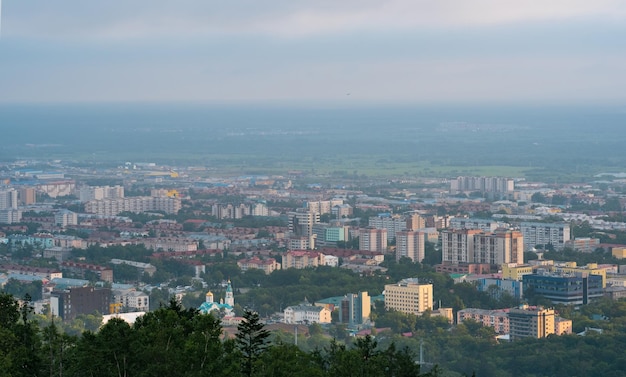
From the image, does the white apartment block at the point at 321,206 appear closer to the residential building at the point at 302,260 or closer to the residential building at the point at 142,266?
the residential building at the point at 302,260

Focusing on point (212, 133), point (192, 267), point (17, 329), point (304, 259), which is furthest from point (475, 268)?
point (212, 133)

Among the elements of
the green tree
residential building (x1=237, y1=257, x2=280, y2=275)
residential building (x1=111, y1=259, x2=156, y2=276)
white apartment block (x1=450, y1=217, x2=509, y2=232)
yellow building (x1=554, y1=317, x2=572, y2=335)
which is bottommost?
residential building (x1=111, y1=259, x2=156, y2=276)

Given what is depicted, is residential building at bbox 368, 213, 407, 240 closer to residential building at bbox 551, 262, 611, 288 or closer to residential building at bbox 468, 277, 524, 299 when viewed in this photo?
Result: residential building at bbox 551, 262, 611, 288

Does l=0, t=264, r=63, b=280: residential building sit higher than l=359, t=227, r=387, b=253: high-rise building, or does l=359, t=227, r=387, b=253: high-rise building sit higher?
l=359, t=227, r=387, b=253: high-rise building

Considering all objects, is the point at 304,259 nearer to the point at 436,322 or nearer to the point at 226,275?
the point at 226,275

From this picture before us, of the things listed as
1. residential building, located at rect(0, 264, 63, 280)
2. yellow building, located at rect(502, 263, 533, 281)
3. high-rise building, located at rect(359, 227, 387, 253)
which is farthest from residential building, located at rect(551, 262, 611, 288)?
residential building, located at rect(0, 264, 63, 280)
